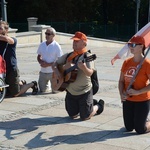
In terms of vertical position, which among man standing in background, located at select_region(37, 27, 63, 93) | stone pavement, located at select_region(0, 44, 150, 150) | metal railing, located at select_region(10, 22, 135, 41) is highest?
man standing in background, located at select_region(37, 27, 63, 93)

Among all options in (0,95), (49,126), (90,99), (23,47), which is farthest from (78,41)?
(23,47)

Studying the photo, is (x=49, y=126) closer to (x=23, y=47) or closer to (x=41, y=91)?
(x=41, y=91)

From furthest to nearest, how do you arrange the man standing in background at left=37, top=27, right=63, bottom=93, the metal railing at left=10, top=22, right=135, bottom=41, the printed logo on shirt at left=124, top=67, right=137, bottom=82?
the metal railing at left=10, top=22, right=135, bottom=41
the man standing in background at left=37, top=27, right=63, bottom=93
the printed logo on shirt at left=124, top=67, right=137, bottom=82

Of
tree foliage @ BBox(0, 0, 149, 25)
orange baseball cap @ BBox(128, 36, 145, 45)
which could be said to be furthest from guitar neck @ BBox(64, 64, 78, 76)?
tree foliage @ BBox(0, 0, 149, 25)

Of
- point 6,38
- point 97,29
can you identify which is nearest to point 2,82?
point 6,38

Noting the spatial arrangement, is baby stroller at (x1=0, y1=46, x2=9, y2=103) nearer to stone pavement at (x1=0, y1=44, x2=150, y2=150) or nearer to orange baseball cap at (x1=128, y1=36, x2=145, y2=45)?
stone pavement at (x1=0, y1=44, x2=150, y2=150)

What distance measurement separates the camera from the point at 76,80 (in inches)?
259

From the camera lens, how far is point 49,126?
638 centimetres

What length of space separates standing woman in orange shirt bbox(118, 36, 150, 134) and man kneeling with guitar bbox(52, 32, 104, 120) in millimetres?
739

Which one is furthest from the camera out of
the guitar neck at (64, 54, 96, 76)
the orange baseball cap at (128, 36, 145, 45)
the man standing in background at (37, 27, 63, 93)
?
the man standing in background at (37, 27, 63, 93)

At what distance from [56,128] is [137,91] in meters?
1.47

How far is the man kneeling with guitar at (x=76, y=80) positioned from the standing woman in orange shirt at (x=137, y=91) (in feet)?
2.43

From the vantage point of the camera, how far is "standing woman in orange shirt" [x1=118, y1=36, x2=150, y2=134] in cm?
567

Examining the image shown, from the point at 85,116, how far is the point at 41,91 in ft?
8.65
